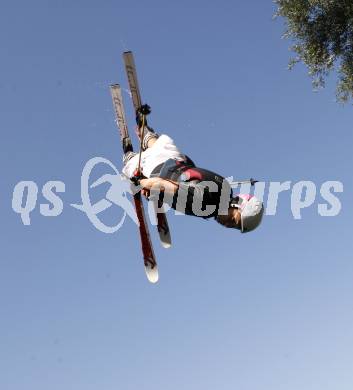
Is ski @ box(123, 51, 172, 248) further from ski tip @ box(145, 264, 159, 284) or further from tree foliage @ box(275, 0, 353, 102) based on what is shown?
A: tree foliage @ box(275, 0, 353, 102)

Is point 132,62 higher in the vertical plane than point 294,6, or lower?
lower

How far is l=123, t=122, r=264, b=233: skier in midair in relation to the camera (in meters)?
7.09

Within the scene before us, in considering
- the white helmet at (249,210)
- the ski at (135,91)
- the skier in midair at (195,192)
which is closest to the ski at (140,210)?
the ski at (135,91)

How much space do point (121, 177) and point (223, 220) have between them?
71.8 inches

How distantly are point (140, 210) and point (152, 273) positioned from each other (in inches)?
42.6

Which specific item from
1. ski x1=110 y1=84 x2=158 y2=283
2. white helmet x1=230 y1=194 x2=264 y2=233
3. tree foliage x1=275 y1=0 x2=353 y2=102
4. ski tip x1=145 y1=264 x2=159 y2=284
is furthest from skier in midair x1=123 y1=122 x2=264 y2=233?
tree foliage x1=275 y1=0 x2=353 y2=102

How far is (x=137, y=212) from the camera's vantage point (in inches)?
353

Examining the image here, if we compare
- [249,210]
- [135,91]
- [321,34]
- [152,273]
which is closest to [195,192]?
[249,210]

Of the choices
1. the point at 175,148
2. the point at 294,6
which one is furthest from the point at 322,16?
the point at 175,148

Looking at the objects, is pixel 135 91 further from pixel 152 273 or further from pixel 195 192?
pixel 152 273

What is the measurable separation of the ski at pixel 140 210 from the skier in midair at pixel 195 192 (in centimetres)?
123

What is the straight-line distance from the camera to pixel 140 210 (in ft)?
29.3

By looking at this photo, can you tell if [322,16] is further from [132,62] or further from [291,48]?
[132,62]

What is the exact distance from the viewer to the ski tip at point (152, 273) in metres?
9.00
